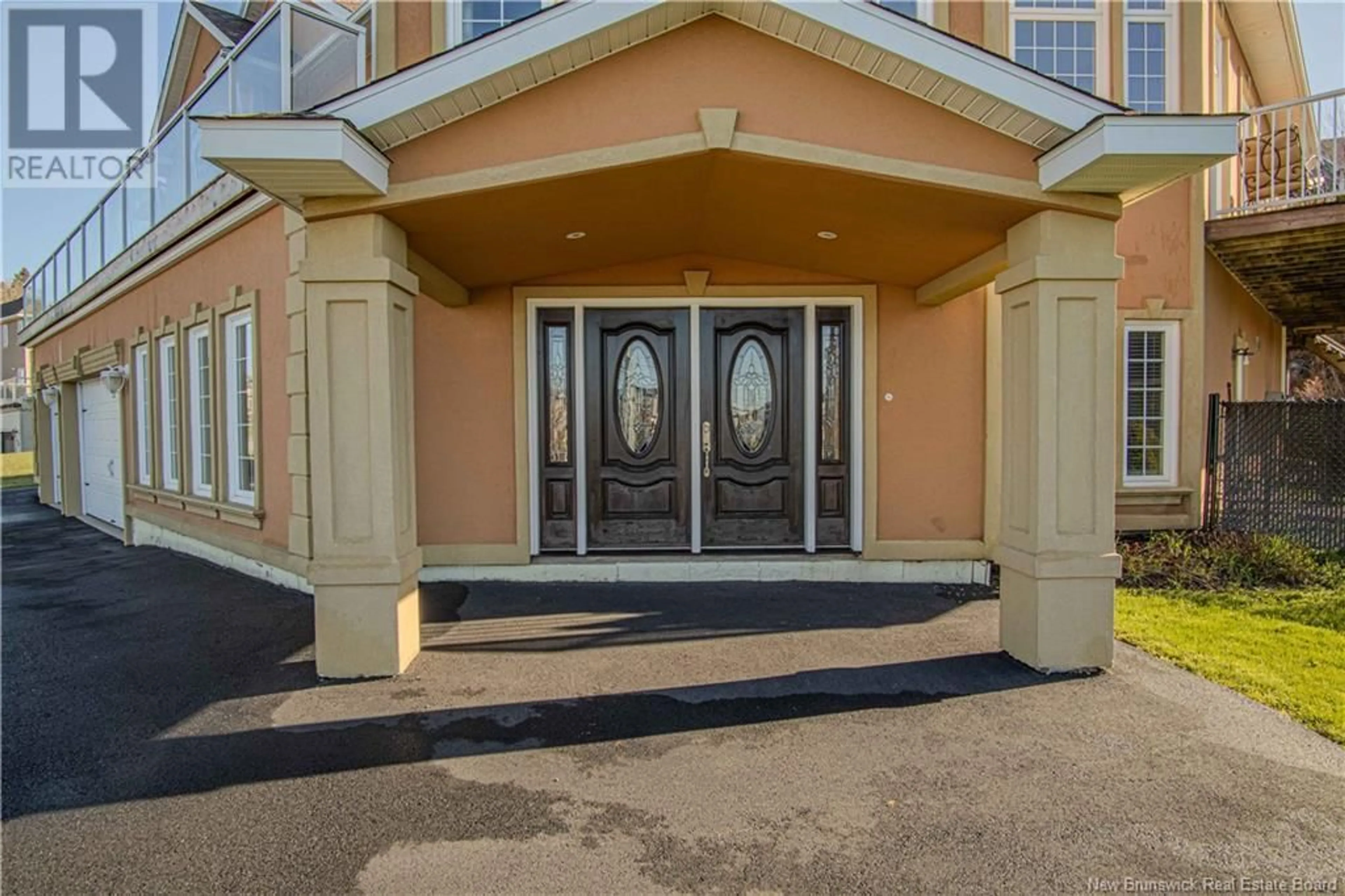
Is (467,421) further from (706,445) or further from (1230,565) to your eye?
(1230,565)

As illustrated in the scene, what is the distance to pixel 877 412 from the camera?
6809 millimetres

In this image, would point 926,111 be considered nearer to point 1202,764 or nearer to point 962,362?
point 962,362

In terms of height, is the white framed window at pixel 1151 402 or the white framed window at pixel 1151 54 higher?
the white framed window at pixel 1151 54

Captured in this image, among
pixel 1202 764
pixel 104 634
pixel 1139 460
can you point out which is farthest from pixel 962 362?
pixel 104 634

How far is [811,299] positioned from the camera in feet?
22.5

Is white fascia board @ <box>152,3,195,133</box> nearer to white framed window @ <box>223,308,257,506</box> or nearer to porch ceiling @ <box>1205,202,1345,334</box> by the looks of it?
white framed window @ <box>223,308,257,506</box>

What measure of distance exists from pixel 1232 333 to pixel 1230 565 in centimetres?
403

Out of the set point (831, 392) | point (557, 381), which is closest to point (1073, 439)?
point (831, 392)

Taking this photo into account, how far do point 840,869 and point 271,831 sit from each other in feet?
6.78

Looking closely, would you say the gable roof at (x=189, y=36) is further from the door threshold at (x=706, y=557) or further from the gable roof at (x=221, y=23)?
the door threshold at (x=706, y=557)

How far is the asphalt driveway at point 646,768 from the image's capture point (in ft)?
8.46

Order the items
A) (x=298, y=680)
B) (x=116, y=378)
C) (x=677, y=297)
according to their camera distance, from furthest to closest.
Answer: (x=116, y=378)
(x=677, y=297)
(x=298, y=680)

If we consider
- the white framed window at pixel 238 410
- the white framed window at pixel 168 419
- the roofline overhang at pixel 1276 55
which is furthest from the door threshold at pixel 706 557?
the roofline overhang at pixel 1276 55

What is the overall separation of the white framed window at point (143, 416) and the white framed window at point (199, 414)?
4.57 feet
